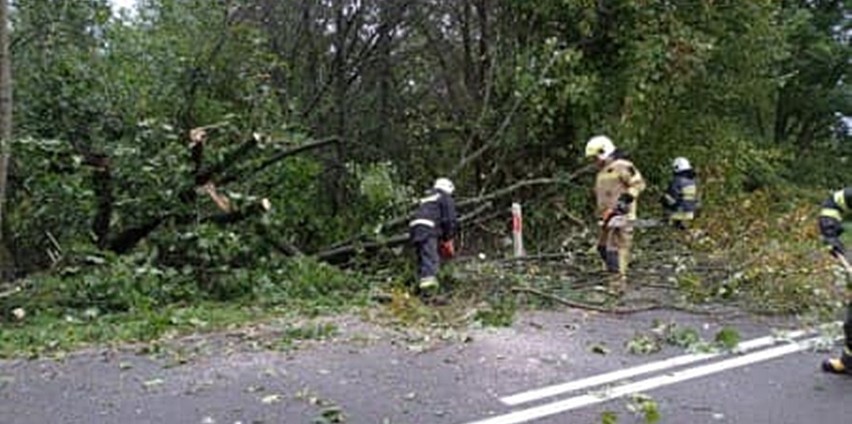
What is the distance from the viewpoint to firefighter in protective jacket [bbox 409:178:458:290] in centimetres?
833

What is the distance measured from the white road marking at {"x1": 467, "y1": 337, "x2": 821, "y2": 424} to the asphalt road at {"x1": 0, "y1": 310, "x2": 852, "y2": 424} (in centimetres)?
1

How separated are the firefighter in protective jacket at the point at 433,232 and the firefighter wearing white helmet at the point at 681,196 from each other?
13.9 feet

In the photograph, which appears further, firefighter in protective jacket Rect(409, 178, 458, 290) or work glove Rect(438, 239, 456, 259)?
work glove Rect(438, 239, 456, 259)

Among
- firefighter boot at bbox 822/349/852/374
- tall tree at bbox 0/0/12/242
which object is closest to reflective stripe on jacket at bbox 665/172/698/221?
firefighter boot at bbox 822/349/852/374

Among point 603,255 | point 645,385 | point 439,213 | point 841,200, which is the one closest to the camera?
point 645,385

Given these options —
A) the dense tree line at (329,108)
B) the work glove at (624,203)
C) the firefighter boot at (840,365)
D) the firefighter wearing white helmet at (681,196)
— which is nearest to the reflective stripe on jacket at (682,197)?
the firefighter wearing white helmet at (681,196)

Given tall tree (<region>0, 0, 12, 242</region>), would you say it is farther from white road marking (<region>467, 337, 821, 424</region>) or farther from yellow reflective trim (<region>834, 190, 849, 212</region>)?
yellow reflective trim (<region>834, 190, 849, 212</region>)

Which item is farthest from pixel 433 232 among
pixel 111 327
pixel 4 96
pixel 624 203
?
pixel 4 96

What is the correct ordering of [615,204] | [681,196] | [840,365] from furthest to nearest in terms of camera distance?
1. [681,196]
2. [615,204]
3. [840,365]

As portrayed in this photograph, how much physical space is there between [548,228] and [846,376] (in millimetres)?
6631

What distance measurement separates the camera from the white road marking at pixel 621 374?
516 centimetres

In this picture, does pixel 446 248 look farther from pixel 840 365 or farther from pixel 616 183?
pixel 840 365

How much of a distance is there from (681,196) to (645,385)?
6.91 m

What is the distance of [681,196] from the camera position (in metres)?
11.9
